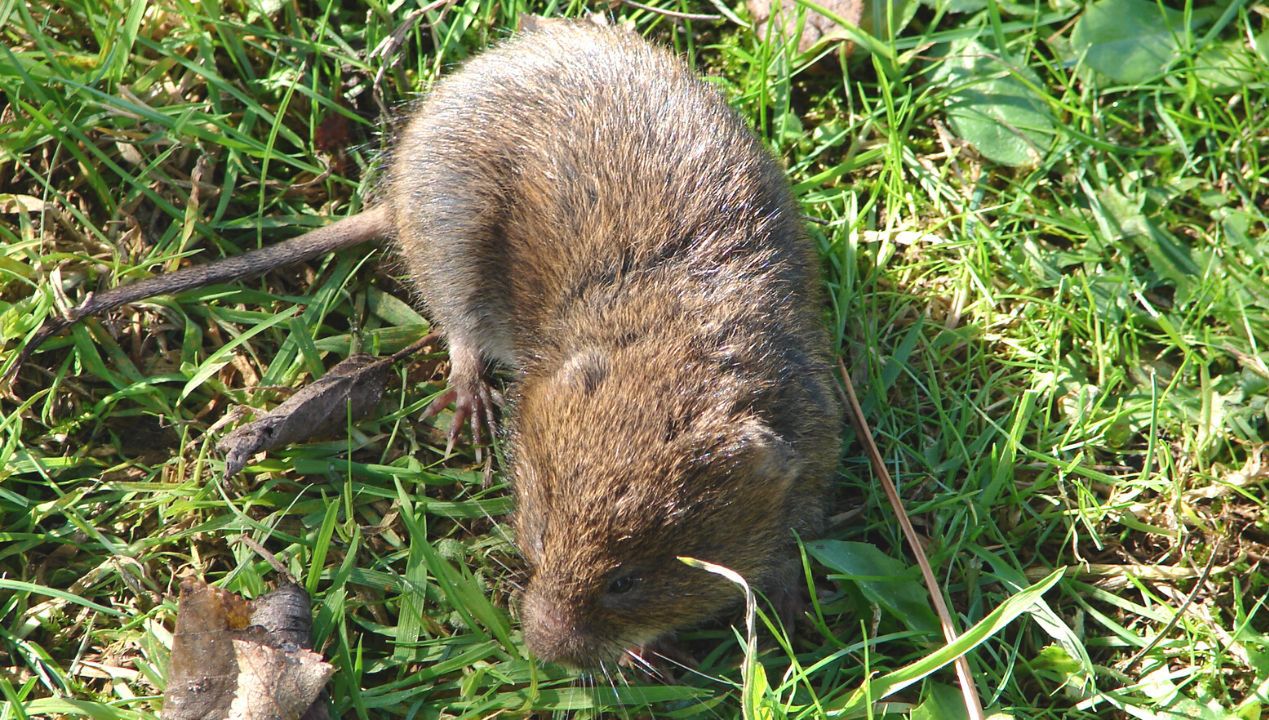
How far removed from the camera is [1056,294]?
5.13 m

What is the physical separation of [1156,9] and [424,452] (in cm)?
401

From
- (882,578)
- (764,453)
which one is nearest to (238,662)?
(764,453)

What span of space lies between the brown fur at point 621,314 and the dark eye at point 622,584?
0.01m

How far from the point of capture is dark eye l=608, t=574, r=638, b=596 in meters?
3.83

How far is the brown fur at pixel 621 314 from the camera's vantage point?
3.82 meters

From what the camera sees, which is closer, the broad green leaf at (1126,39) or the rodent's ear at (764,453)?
the rodent's ear at (764,453)

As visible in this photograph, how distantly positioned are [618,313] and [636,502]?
2.83ft

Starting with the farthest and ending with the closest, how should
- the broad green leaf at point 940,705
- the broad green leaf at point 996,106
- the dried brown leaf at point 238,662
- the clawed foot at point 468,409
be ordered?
1. the broad green leaf at point 996,106
2. the clawed foot at point 468,409
3. the broad green leaf at point 940,705
4. the dried brown leaf at point 238,662

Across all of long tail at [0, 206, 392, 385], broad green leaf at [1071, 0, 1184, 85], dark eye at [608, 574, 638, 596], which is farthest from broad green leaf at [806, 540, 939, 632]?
broad green leaf at [1071, 0, 1184, 85]

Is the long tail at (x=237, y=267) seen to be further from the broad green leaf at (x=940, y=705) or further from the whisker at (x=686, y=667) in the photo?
the broad green leaf at (x=940, y=705)

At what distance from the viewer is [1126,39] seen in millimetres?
Result: 5434

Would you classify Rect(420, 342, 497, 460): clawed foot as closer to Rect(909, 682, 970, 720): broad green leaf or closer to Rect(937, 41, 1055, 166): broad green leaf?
Rect(909, 682, 970, 720): broad green leaf

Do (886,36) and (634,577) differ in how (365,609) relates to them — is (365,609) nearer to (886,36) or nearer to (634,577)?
(634,577)

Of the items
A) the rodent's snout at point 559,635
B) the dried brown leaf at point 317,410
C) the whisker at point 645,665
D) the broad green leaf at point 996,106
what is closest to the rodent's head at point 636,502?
the rodent's snout at point 559,635
